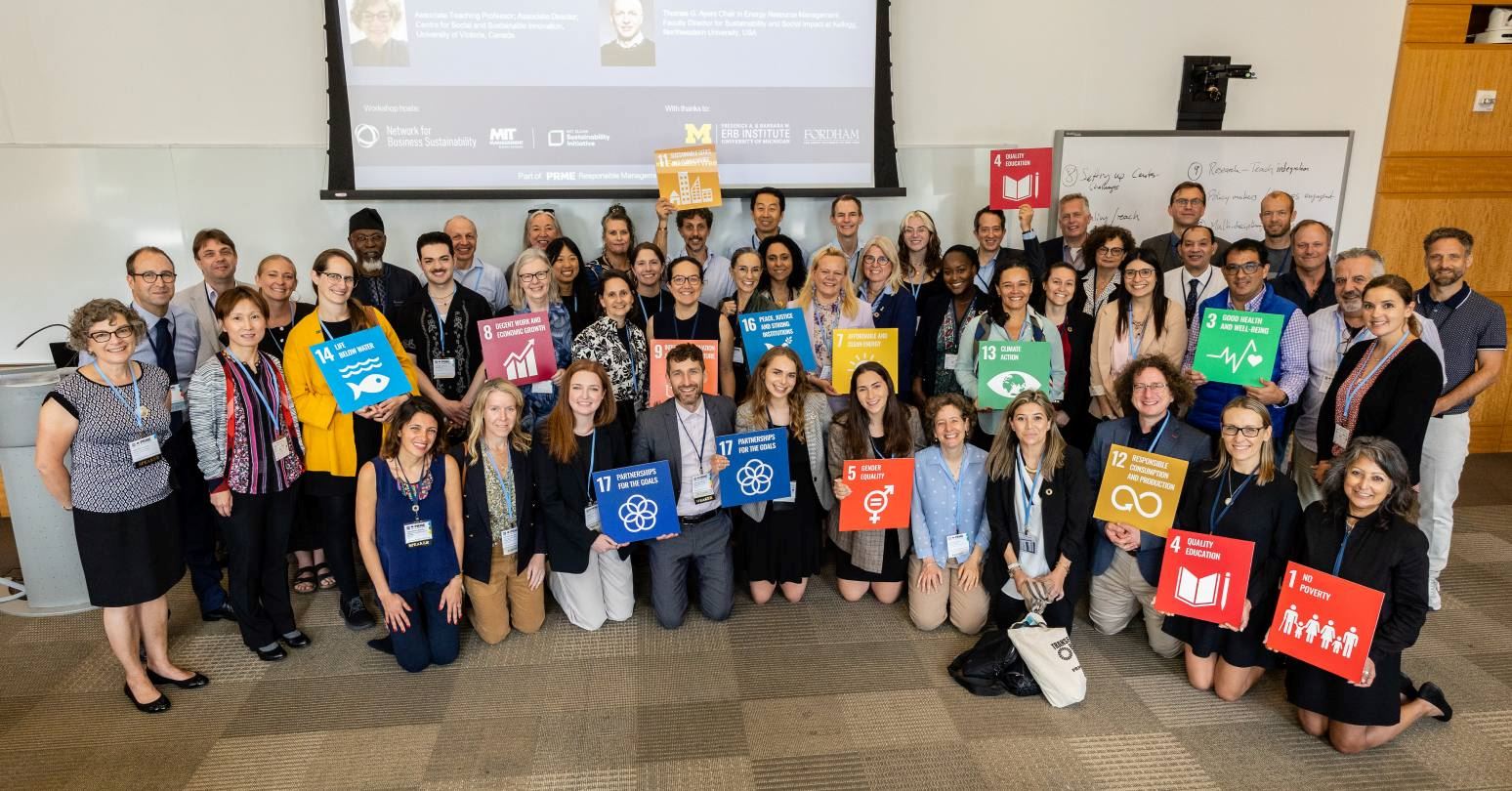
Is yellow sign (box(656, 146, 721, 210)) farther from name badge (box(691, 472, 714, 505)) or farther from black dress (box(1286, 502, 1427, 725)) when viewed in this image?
black dress (box(1286, 502, 1427, 725))

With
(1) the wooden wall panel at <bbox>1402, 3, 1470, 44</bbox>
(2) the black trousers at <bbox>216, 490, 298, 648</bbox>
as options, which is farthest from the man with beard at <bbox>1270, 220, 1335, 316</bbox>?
(2) the black trousers at <bbox>216, 490, 298, 648</bbox>

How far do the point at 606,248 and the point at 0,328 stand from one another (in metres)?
3.87

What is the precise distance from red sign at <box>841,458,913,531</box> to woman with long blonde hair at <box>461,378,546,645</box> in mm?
1360

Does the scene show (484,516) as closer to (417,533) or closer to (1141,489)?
(417,533)

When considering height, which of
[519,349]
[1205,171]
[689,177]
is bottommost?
[519,349]

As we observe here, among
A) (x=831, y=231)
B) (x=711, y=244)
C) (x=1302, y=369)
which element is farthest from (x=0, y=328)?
(x=1302, y=369)

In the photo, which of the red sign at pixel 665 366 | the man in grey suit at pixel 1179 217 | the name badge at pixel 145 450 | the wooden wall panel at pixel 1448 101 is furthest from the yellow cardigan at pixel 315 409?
the wooden wall panel at pixel 1448 101

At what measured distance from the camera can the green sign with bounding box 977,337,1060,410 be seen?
3523 mm

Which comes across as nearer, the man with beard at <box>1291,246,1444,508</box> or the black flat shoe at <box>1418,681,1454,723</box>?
the black flat shoe at <box>1418,681,1454,723</box>

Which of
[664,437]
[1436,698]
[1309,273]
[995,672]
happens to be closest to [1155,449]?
[995,672]

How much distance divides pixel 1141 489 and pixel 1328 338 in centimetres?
145

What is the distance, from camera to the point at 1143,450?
322cm

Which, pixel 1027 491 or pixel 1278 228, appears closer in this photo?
pixel 1027 491

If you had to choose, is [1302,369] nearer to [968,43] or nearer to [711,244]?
[968,43]
